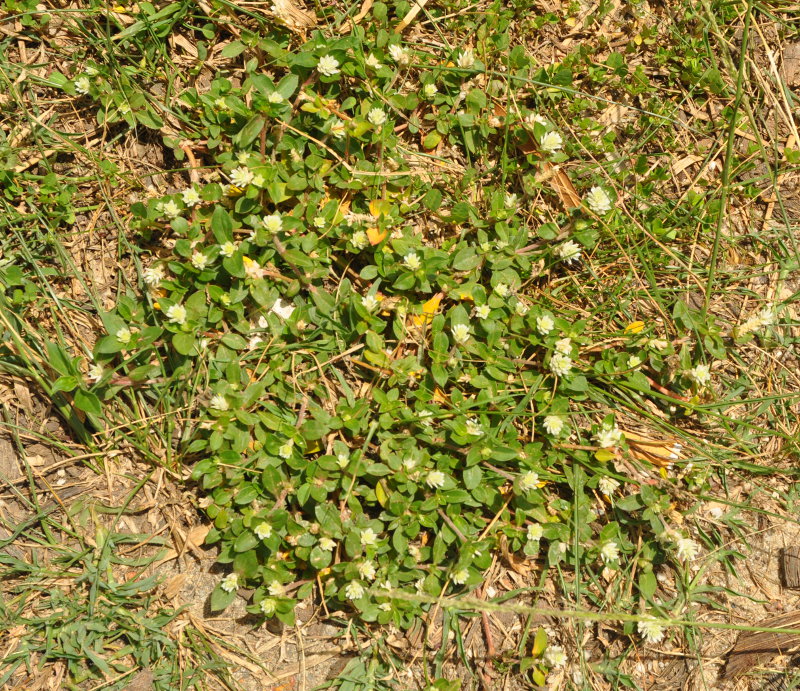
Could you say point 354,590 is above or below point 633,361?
below

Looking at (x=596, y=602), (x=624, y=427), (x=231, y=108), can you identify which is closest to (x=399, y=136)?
(x=231, y=108)

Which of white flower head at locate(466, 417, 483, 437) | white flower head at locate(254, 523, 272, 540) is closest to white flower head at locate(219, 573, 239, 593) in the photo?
white flower head at locate(254, 523, 272, 540)

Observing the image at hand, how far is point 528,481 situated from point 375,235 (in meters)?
1.33

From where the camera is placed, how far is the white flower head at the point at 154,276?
290 cm

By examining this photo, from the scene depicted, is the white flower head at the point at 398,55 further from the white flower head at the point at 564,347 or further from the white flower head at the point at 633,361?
the white flower head at the point at 633,361

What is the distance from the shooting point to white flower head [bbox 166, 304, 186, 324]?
282cm

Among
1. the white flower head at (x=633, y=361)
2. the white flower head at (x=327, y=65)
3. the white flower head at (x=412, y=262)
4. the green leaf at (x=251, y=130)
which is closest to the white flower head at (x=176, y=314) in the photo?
the green leaf at (x=251, y=130)

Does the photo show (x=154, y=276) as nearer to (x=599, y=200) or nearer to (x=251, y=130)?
(x=251, y=130)

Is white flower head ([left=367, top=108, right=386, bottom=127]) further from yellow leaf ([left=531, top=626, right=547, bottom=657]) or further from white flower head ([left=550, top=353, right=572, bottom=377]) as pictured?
yellow leaf ([left=531, top=626, right=547, bottom=657])

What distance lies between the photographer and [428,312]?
304 centimetres

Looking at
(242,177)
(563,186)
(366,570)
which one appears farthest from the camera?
(563,186)

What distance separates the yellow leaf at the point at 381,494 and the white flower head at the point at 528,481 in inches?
24.0

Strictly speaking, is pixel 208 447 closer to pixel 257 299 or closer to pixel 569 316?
pixel 257 299

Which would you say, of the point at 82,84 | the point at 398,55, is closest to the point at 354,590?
the point at 398,55
